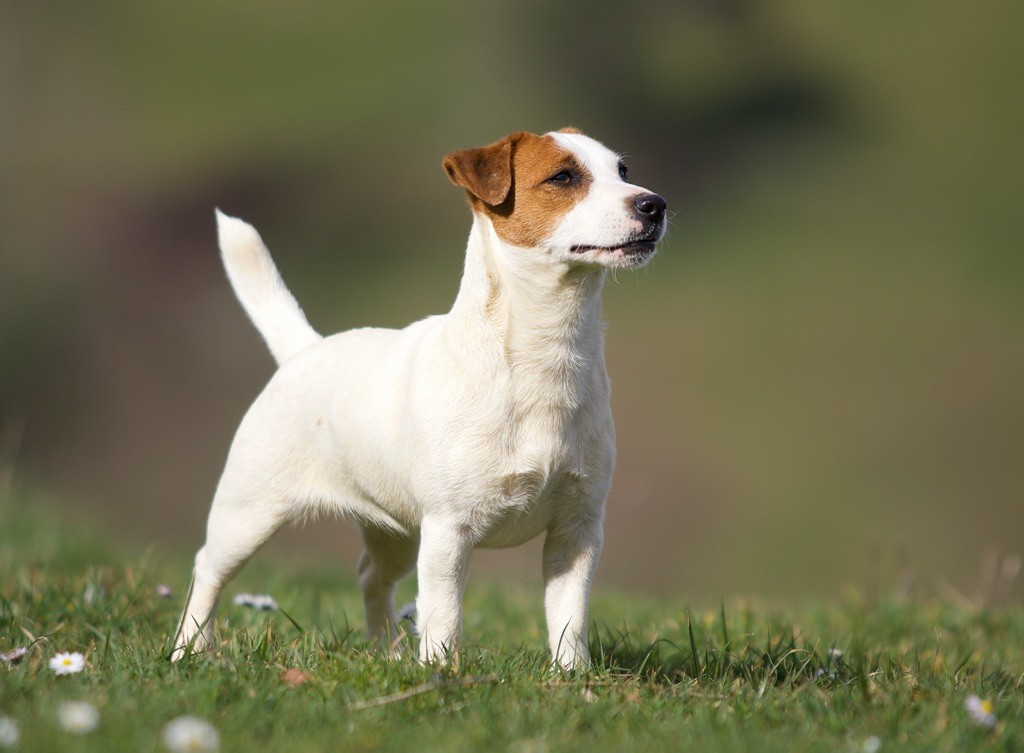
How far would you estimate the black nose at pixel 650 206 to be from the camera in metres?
3.74

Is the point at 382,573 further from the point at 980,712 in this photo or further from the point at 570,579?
the point at 980,712

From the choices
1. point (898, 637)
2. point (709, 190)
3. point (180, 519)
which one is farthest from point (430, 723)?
point (709, 190)

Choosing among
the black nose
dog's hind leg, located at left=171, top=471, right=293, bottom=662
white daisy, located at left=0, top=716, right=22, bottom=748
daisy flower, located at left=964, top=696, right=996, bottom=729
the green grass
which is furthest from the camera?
dog's hind leg, located at left=171, top=471, right=293, bottom=662

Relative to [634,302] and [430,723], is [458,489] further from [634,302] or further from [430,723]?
[634,302]

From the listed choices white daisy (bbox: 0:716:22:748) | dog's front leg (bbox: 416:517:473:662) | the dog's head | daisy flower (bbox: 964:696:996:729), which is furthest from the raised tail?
daisy flower (bbox: 964:696:996:729)

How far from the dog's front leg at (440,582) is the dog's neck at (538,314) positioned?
0.53 meters

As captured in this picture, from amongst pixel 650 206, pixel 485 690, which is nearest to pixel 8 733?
pixel 485 690

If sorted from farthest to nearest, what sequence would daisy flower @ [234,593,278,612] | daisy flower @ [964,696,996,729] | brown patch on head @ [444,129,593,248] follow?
1. daisy flower @ [234,593,278,612]
2. brown patch on head @ [444,129,593,248]
3. daisy flower @ [964,696,996,729]

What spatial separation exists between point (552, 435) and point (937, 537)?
7.46m

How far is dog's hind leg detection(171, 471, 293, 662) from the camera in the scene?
449 cm

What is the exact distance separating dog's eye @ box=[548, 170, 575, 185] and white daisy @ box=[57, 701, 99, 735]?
6.93 ft

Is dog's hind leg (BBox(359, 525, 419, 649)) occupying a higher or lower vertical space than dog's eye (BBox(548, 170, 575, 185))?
lower

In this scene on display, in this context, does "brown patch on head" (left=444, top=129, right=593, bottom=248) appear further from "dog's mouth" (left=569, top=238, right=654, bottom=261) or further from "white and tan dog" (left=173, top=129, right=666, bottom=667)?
"dog's mouth" (left=569, top=238, right=654, bottom=261)

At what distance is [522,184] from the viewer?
395cm
